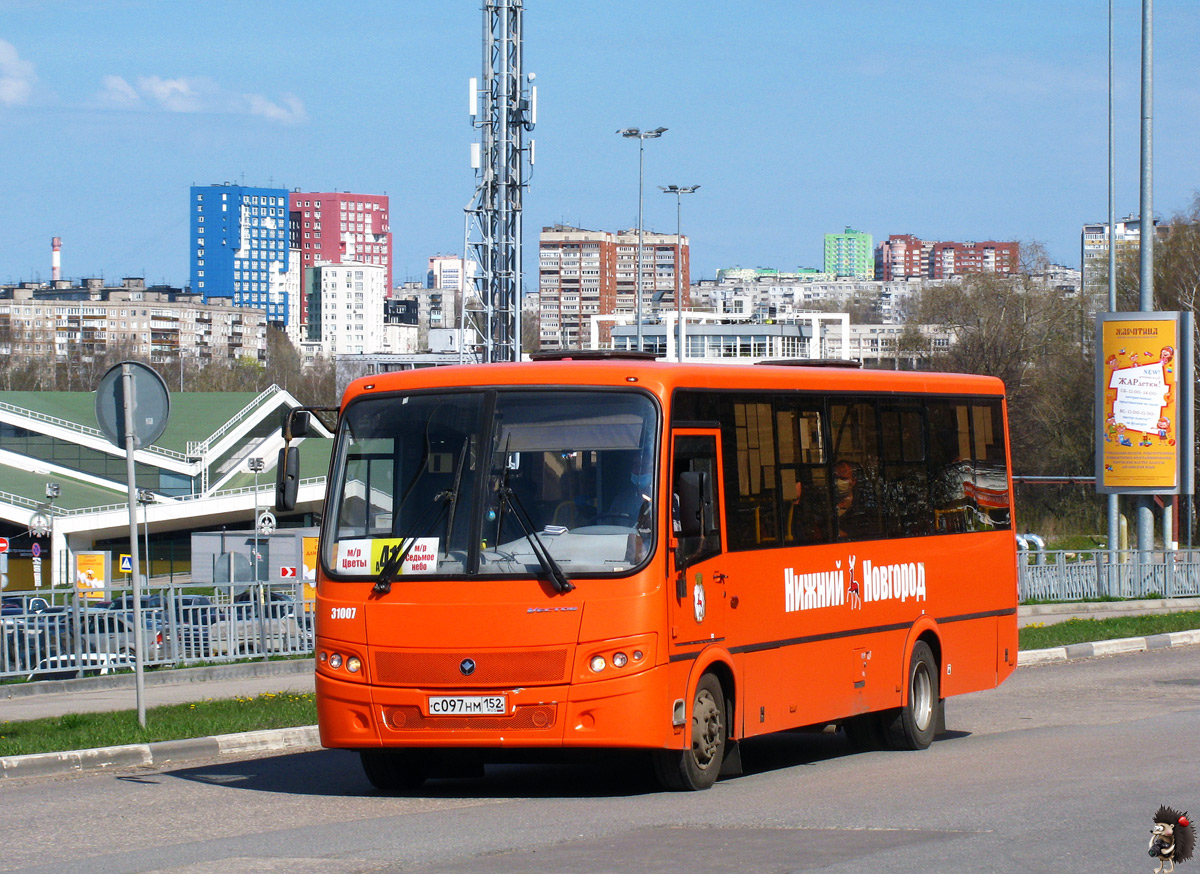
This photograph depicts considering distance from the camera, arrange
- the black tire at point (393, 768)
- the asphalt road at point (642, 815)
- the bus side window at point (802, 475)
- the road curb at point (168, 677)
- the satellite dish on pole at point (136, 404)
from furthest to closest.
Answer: the road curb at point (168, 677), the satellite dish on pole at point (136, 404), the bus side window at point (802, 475), the black tire at point (393, 768), the asphalt road at point (642, 815)

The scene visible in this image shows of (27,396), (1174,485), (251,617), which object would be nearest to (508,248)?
(1174,485)

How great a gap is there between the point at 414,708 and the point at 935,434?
560cm

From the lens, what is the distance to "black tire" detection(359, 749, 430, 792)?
10219mm

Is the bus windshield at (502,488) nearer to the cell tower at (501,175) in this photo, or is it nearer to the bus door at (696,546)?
the bus door at (696,546)

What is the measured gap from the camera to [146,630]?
66.9ft

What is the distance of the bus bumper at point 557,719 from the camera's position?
923 centimetres

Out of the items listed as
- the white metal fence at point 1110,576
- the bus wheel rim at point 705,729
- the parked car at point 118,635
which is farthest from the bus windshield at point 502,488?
the white metal fence at point 1110,576

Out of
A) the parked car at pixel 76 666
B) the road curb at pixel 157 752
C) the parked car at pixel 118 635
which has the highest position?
the road curb at pixel 157 752

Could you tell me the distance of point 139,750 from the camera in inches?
472

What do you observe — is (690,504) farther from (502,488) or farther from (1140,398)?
(1140,398)

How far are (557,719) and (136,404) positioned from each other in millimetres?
5637

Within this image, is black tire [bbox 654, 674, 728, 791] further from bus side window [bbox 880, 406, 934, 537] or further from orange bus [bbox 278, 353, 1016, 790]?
bus side window [bbox 880, 406, 934, 537]

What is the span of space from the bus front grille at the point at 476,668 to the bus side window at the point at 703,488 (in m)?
0.98

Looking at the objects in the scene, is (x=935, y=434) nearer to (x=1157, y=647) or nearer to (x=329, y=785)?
(x=329, y=785)
